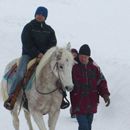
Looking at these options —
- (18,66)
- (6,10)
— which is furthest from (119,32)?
(18,66)

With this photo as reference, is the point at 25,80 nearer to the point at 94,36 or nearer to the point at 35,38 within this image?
the point at 35,38

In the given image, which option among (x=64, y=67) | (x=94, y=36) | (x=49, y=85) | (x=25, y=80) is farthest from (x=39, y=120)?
(x=94, y=36)

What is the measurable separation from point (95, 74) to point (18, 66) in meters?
1.76

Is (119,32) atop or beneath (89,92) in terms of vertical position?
beneath

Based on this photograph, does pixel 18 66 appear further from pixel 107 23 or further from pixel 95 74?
pixel 107 23

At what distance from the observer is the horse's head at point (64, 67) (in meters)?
8.04

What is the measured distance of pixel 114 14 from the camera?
28391mm

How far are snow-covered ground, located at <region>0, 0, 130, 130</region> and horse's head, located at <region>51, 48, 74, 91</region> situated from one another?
149 inches

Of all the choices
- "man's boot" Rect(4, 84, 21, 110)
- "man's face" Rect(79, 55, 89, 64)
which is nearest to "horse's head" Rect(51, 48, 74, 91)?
"man's face" Rect(79, 55, 89, 64)

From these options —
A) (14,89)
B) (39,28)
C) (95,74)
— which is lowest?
(14,89)

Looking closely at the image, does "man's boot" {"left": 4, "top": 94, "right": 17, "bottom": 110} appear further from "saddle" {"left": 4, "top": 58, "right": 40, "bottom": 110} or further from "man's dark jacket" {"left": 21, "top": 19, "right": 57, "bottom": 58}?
"man's dark jacket" {"left": 21, "top": 19, "right": 57, "bottom": 58}

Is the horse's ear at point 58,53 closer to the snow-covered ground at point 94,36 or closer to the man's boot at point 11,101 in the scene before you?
the man's boot at point 11,101

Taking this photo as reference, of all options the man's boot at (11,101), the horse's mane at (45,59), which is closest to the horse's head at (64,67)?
the horse's mane at (45,59)

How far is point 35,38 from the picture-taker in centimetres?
946
